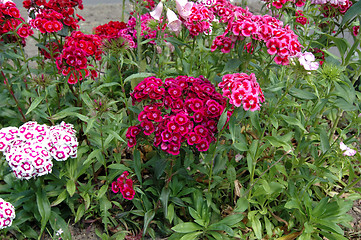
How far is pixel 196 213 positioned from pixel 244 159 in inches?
30.3

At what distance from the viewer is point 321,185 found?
3236mm

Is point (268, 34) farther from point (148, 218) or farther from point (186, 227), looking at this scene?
point (148, 218)

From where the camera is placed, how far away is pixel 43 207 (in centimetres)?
262

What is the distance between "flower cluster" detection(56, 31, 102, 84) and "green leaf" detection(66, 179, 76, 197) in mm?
836

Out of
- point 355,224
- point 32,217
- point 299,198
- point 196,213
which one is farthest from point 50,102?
point 355,224

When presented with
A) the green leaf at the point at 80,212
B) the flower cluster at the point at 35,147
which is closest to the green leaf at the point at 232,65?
the flower cluster at the point at 35,147

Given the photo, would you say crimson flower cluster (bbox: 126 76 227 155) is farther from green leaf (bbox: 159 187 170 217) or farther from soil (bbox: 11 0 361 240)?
soil (bbox: 11 0 361 240)

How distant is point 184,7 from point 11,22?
1.55m

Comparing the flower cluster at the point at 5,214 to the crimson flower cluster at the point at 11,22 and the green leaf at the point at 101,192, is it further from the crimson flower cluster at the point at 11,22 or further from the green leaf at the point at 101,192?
the crimson flower cluster at the point at 11,22

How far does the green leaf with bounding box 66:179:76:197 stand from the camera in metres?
2.62

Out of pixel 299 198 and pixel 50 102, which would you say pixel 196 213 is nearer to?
pixel 299 198

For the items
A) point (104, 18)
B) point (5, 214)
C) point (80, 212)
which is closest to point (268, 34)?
point (80, 212)

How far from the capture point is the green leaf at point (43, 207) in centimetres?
258

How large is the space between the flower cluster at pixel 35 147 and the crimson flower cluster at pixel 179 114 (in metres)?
0.55
